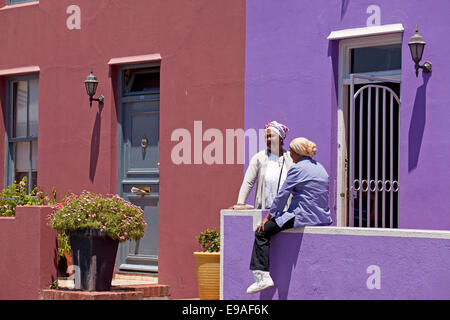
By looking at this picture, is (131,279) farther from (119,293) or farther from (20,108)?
(20,108)

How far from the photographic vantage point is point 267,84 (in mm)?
10422

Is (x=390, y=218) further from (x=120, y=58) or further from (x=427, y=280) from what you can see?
(x=120, y=58)

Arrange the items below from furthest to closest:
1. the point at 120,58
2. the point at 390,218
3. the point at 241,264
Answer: the point at 120,58
the point at 390,218
the point at 241,264

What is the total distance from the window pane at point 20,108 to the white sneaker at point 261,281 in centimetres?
588

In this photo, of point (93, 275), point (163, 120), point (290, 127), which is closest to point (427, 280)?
point (290, 127)

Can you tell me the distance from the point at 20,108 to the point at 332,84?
5.37 meters

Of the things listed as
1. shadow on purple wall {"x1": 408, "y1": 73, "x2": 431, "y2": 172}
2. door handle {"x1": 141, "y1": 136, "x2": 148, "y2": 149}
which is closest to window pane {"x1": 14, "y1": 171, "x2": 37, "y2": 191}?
door handle {"x1": 141, "y1": 136, "x2": 148, "y2": 149}

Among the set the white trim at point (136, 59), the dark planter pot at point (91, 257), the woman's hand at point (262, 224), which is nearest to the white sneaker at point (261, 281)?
the woman's hand at point (262, 224)

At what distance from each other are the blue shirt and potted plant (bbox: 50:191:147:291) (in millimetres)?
2233

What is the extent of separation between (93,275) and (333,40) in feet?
12.3

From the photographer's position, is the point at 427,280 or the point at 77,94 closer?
the point at 427,280

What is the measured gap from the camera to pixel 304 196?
8281mm

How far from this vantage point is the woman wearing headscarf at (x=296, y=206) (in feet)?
27.1

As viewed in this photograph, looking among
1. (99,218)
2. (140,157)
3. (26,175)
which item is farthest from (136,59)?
(26,175)
